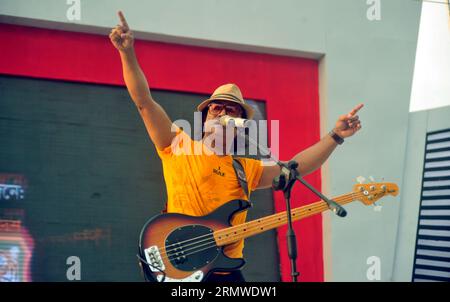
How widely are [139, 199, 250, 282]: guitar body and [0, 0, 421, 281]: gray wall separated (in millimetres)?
2071

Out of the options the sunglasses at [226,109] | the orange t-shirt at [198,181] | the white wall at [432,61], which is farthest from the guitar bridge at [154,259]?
the white wall at [432,61]

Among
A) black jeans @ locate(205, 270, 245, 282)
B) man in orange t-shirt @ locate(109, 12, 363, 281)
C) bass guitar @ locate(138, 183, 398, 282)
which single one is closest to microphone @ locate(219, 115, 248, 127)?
man in orange t-shirt @ locate(109, 12, 363, 281)

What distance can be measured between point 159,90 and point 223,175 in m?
1.74

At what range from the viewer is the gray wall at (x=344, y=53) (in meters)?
5.68

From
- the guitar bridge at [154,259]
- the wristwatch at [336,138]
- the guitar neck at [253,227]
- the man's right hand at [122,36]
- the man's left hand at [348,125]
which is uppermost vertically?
the man's right hand at [122,36]

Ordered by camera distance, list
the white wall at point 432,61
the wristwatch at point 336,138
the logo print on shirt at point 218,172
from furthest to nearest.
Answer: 1. the white wall at point 432,61
2. the wristwatch at point 336,138
3. the logo print on shirt at point 218,172

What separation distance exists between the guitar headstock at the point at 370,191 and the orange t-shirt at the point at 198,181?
855 millimetres

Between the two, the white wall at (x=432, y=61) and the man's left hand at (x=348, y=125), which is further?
the white wall at (x=432, y=61)

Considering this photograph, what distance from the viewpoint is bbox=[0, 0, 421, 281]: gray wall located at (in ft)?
18.6

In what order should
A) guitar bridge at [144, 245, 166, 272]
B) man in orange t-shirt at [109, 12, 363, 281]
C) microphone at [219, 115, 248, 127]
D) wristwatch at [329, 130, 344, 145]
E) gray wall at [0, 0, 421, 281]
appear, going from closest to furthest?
microphone at [219, 115, 248, 127] → guitar bridge at [144, 245, 166, 272] → man in orange t-shirt at [109, 12, 363, 281] → wristwatch at [329, 130, 344, 145] → gray wall at [0, 0, 421, 281]

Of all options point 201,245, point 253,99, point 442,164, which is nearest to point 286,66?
point 253,99

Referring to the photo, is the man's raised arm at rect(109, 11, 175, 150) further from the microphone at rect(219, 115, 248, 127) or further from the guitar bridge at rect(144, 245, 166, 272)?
the guitar bridge at rect(144, 245, 166, 272)

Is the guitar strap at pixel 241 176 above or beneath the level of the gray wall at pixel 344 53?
beneath

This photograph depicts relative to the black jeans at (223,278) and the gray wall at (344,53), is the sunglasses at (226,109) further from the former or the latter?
the gray wall at (344,53)
